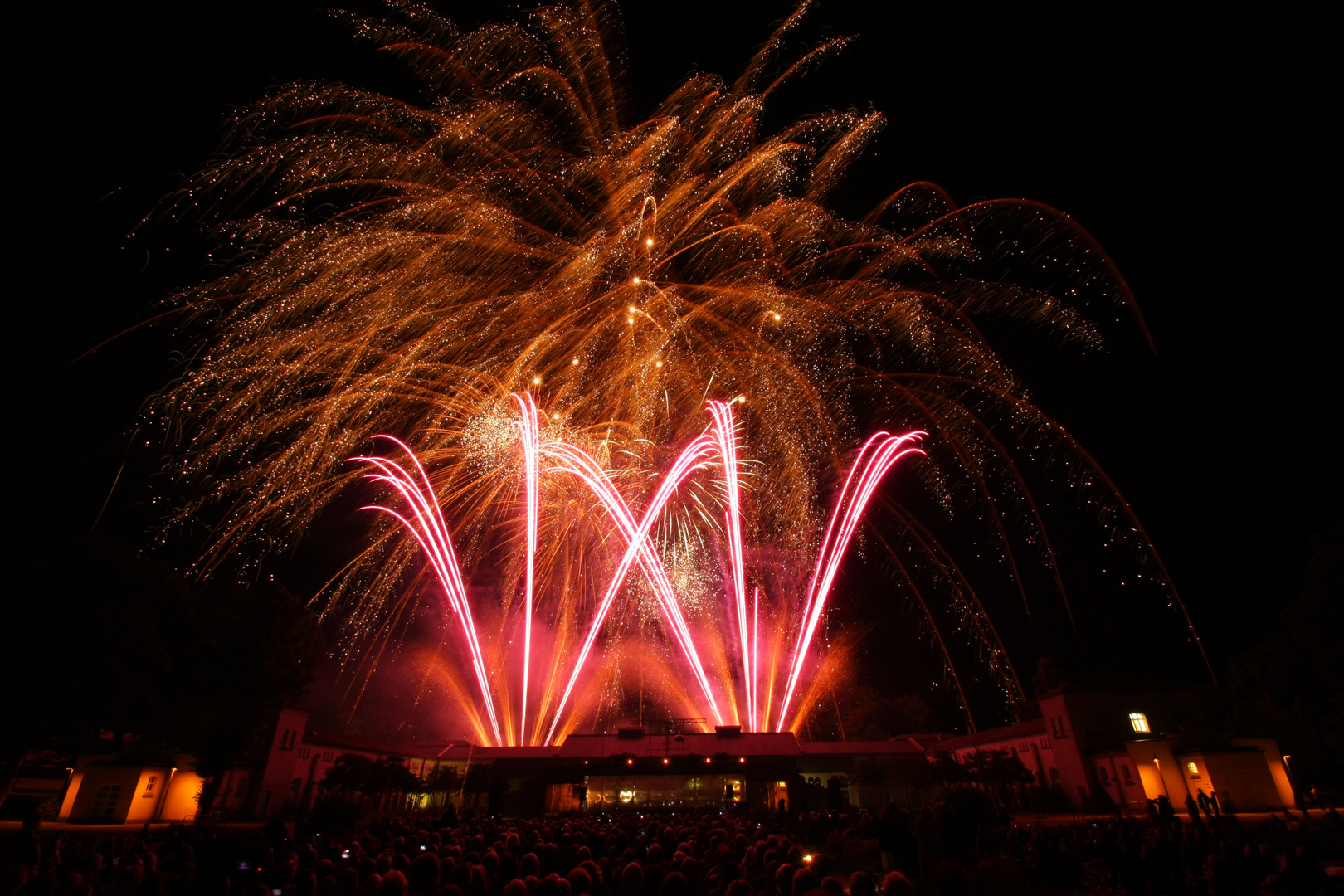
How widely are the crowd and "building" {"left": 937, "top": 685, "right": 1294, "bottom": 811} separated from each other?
16498mm

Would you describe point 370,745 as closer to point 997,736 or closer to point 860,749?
point 860,749

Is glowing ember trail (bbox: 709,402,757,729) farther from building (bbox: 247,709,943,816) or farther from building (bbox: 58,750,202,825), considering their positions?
building (bbox: 58,750,202,825)

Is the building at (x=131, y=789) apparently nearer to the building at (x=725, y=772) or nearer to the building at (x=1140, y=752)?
the building at (x=725, y=772)

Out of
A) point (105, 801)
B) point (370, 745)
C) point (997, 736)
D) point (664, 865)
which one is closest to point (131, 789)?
point (105, 801)

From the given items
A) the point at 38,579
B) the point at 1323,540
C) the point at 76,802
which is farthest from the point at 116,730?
the point at 1323,540

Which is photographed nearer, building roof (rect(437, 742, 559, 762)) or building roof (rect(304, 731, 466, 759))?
building roof (rect(437, 742, 559, 762))

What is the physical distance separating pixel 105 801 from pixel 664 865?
113 ft

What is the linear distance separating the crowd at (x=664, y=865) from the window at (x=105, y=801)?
19976 mm

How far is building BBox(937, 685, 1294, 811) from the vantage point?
28234 millimetres

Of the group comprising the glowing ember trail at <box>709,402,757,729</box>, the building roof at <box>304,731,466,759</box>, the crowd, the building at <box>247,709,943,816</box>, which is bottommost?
Answer: the crowd

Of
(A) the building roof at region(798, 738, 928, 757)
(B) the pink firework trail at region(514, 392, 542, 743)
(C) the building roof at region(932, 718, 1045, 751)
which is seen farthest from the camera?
(C) the building roof at region(932, 718, 1045, 751)

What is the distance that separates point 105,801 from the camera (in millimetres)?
29125

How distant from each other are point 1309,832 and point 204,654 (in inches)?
1724

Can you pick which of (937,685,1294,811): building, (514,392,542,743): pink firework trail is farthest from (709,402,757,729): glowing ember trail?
(937,685,1294,811): building
